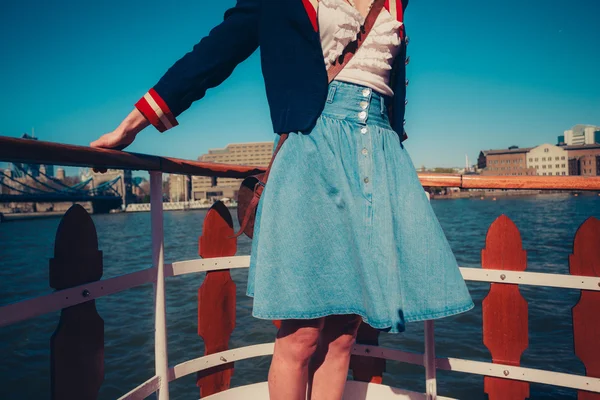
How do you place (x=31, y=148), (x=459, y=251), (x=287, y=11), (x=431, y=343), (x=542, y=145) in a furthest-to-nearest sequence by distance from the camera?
(x=542, y=145) < (x=459, y=251) < (x=431, y=343) < (x=287, y=11) < (x=31, y=148)

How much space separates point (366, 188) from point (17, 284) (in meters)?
17.0

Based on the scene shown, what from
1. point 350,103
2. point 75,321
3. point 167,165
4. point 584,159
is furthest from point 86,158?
point 584,159

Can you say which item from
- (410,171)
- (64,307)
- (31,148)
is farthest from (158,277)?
(410,171)

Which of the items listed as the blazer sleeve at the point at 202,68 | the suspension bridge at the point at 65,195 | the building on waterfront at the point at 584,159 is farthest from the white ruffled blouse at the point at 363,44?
the building on waterfront at the point at 584,159

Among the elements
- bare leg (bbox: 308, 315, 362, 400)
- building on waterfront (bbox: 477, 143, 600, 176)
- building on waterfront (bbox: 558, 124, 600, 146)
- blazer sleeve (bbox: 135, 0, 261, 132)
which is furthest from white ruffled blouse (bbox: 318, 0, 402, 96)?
building on waterfront (bbox: 558, 124, 600, 146)

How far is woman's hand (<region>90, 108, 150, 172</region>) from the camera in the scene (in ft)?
3.18

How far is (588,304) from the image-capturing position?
4.50 feet

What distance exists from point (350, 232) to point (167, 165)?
66 cm

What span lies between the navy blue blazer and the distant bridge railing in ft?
0.75

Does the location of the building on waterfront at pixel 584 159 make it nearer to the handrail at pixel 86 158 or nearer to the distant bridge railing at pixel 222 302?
the distant bridge railing at pixel 222 302

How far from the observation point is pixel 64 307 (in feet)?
3.21

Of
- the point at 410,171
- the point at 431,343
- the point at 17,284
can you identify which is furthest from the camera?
the point at 17,284

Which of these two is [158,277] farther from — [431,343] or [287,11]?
[431,343]

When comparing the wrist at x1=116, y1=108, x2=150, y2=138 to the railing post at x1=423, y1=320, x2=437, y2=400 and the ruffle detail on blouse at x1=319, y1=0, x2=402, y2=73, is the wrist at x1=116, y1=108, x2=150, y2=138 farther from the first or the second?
the railing post at x1=423, y1=320, x2=437, y2=400
